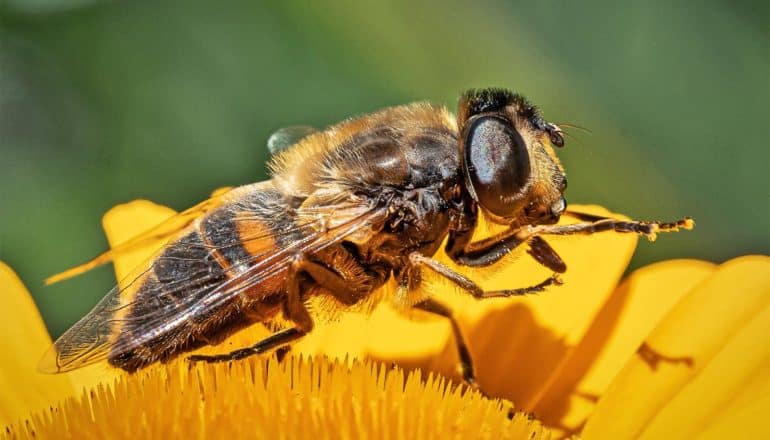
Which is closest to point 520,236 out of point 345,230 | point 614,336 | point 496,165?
point 496,165

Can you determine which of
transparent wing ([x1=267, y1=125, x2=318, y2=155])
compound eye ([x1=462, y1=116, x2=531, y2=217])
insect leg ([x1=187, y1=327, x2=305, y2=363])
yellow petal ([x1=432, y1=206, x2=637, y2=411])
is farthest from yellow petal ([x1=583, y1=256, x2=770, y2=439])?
transparent wing ([x1=267, y1=125, x2=318, y2=155])

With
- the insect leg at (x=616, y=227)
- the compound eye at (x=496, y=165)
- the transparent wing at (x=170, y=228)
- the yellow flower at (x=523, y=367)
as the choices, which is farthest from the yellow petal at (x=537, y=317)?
the transparent wing at (x=170, y=228)

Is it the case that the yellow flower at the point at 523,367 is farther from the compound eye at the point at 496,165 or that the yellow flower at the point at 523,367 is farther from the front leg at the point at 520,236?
the compound eye at the point at 496,165

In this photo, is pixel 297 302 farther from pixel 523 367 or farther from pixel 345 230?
pixel 523 367

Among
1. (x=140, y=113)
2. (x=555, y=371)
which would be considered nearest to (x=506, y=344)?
(x=555, y=371)

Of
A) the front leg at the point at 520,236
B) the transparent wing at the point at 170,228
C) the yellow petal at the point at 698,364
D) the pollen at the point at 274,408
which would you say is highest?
the transparent wing at the point at 170,228

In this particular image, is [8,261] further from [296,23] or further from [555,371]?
[555,371]

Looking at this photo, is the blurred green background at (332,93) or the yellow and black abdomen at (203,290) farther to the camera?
the blurred green background at (332,93)
